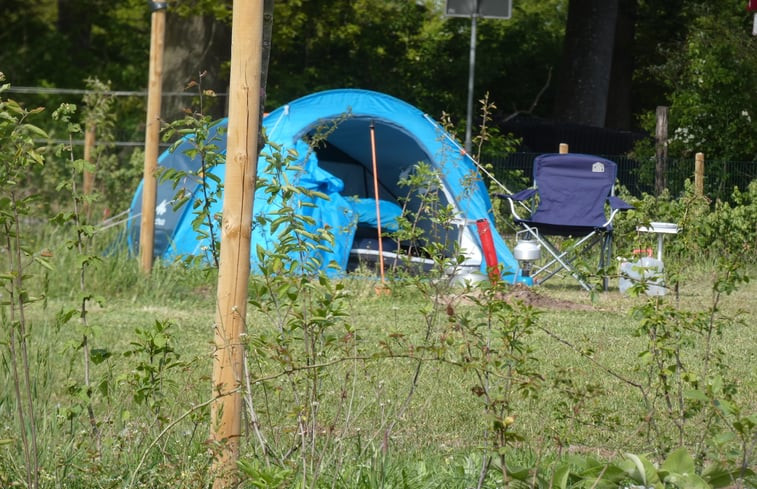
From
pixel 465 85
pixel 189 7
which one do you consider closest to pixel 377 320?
pixel 189 7

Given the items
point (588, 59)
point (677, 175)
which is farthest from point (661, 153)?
point (588, 59)

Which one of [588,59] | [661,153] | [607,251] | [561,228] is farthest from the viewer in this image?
[588,59]

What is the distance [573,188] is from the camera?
9.47 metres

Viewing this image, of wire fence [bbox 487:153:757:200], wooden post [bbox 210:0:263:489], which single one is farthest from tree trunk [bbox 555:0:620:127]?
wooden post [bbox 210:0:263:489]

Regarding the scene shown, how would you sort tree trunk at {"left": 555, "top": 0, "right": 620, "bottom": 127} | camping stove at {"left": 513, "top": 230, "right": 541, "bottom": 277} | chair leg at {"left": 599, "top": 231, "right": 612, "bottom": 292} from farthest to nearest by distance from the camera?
tree trunk at {"left": 555, "top": 0, "right": 620, "bottom": 127}, chair leg at {"left": 599, "top": 231, "right": 612, "bottom": 292}, camping stove at {"left": 513, "top": 230, "right": 541, "bottom": 277}

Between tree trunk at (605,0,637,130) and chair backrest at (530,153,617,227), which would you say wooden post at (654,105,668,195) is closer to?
chair backrest at (530,153,617,227)

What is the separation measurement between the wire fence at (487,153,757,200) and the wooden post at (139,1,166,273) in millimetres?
4718

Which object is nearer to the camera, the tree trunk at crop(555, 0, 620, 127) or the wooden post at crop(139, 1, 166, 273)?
the wooden post at crop(139, 1, 166, 273)

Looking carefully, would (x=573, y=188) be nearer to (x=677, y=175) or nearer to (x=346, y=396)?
(x=677, y=175)

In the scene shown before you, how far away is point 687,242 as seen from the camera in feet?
13.1

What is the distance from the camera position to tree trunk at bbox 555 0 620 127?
17859mm

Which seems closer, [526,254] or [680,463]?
[680,463]

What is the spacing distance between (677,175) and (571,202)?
145 inches

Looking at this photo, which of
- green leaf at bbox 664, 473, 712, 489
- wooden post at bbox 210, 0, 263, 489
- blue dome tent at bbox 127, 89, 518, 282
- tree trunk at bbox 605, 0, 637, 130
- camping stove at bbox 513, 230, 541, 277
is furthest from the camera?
tree trunk at bbox 605, 0, 637, 130
